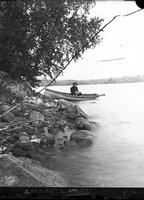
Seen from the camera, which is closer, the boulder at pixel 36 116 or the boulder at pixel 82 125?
the boulder at pixel 36 116

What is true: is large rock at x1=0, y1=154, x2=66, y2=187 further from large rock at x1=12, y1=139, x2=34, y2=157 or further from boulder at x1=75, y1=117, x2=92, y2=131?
boulder at x1=75, y1=117, x2=92, y2=131

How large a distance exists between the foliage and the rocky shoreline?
6.48ft

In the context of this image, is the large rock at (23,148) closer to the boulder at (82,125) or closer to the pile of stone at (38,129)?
the pile of stone at (38,129)

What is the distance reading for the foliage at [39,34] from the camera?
866 cm

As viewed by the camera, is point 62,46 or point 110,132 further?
point 110,132

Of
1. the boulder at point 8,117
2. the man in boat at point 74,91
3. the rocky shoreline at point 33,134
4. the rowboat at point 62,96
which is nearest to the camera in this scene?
the rocky shoreline at point 33,134

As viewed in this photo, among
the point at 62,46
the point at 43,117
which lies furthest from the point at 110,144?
the point at 62,46

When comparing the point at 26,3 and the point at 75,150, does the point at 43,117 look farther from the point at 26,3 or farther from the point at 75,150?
the point at 26,3

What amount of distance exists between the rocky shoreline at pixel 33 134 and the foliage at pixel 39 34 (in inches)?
77.7

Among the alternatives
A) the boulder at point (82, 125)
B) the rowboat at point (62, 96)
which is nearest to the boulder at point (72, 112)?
the boulder at point (82, 125)

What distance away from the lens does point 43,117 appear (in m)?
16.0

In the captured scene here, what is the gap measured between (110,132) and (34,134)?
5.48 meters

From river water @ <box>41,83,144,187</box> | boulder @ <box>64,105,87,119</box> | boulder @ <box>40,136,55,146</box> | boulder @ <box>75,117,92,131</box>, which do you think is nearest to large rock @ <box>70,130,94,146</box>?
river water @ <box>41,83,144,187</box>

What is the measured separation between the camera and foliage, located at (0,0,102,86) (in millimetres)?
8664
